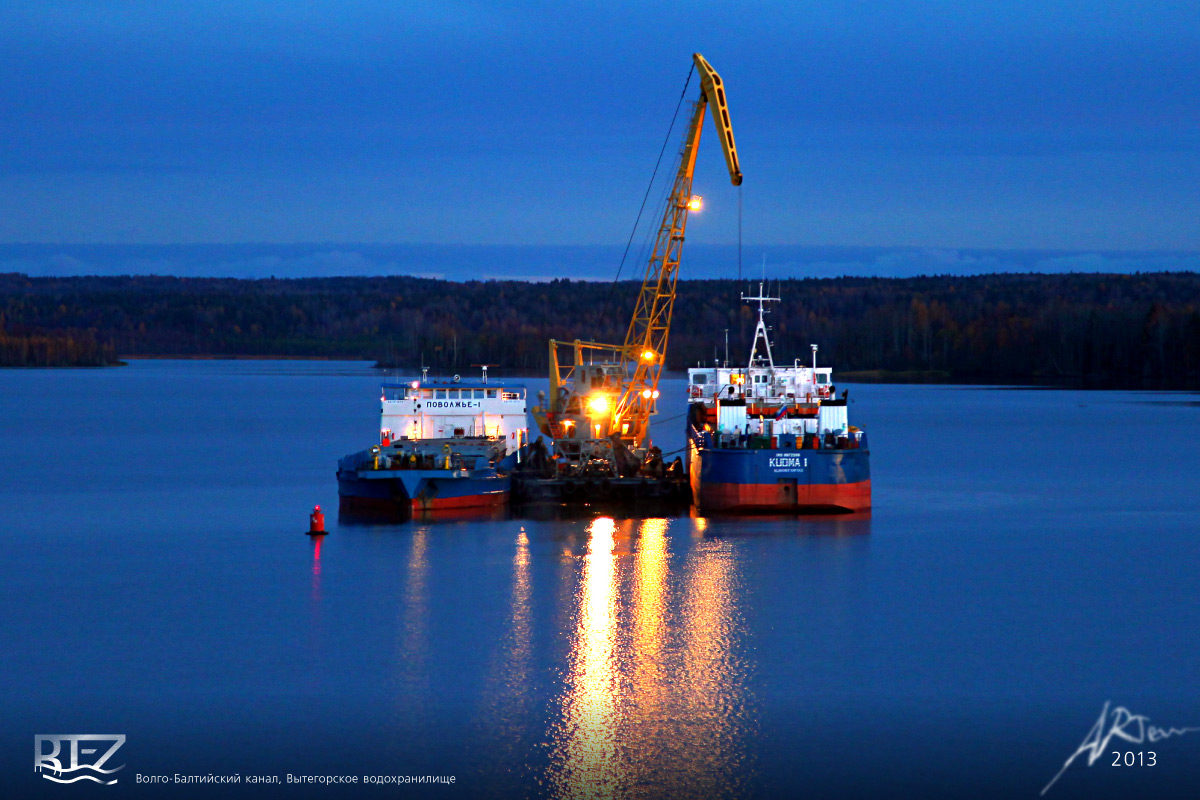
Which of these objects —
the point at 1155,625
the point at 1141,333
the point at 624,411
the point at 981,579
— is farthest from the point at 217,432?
the point at 1141,333

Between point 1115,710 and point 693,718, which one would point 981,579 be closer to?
point 1115,710

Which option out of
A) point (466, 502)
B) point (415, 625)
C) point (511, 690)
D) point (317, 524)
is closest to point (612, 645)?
point (511, 690)

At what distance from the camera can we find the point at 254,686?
22.7m

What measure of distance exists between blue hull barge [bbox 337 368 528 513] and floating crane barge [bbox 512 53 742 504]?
90.0 inches

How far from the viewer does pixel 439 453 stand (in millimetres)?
48781

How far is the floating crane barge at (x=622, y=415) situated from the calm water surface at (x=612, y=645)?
6.04 meters

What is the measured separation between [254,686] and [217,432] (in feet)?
265

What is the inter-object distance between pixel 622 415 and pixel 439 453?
16.7 meters

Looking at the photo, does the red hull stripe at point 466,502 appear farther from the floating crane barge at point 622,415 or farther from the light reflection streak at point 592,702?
the light reflection streak at point 592,702

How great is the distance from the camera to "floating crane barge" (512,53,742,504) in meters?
51.7
